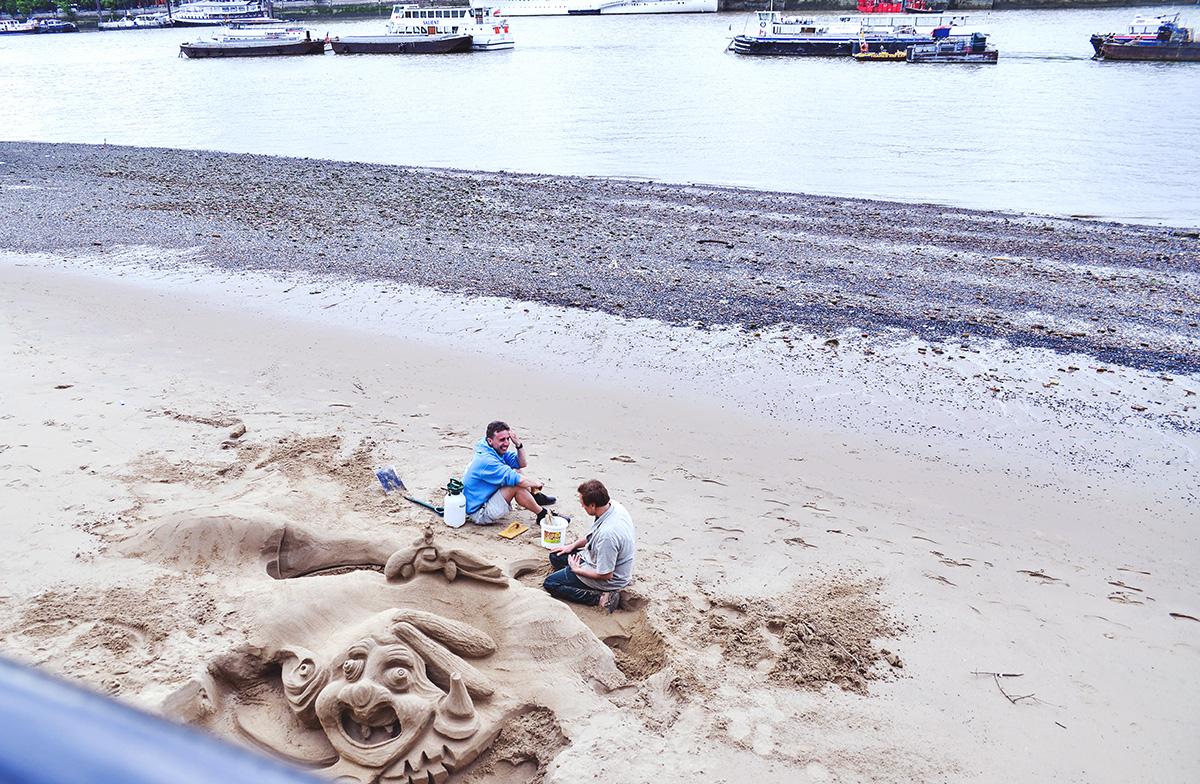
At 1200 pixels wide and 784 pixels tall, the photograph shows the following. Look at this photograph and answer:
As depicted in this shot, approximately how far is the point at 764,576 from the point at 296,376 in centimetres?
659

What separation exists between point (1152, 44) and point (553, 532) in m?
61.6

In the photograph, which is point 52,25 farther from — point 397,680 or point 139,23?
point 397,680

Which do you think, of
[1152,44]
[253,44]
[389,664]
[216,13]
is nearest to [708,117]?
[389,664]

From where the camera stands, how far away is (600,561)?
20.4 feet

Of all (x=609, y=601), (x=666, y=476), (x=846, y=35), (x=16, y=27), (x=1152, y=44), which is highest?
(x=16, y=27)

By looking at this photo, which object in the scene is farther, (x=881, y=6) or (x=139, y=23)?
(x=139, y=23)

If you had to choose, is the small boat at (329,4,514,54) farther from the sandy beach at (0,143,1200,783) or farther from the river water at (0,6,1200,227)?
the sandy beach at (0,143,1200,783)

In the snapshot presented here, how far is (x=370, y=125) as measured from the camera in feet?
114

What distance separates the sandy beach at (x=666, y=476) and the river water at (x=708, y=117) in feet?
27.4

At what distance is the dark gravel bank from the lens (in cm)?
1203

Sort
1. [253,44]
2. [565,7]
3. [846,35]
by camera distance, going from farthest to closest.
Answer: [565,7] < [253,44] < [846,35]

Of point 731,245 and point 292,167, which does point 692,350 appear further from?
point 292,167

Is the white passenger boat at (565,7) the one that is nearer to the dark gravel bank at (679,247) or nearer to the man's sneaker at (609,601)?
the dark gravel bank at (679,247)

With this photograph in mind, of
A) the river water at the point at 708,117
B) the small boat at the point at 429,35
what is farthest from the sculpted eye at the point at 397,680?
the small boat at the point at 429,35
